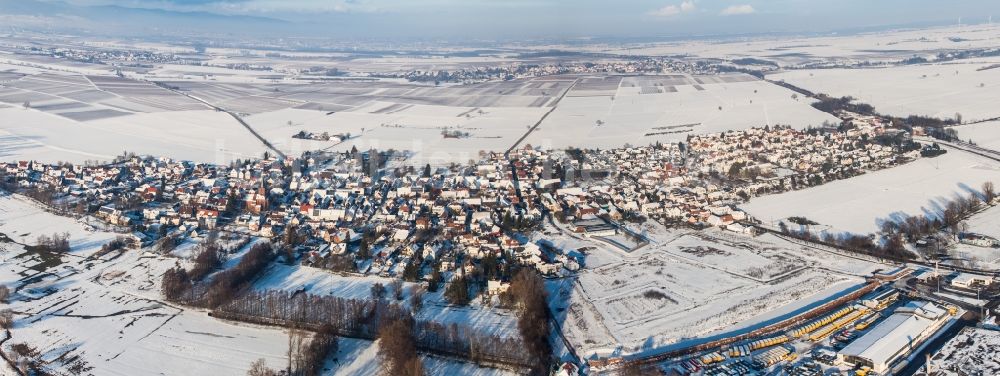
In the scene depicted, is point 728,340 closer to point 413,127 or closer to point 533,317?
point 533,317

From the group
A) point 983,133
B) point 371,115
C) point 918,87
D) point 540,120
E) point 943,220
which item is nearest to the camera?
point 943,220

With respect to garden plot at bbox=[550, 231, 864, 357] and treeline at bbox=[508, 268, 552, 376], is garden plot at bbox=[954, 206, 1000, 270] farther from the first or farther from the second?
treeline at bbox=[508, 268, 552, 376]

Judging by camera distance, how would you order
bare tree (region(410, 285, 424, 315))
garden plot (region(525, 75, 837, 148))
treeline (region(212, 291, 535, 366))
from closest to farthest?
1. treeline (region(212, 291, 535, 366))
2. bare tree (region(410, 285, 424, 315))
3. garden plot (region(525, 75, 837, 148))

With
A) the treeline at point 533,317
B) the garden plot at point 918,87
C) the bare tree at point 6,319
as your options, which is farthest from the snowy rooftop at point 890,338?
the garden plot at point 918,87

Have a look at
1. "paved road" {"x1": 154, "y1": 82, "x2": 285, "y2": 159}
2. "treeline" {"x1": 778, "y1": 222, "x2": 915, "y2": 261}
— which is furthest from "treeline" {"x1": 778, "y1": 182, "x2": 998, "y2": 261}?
"paved road" {"x1": 154, "y1": 82, "x2": 285, "y2": 159}

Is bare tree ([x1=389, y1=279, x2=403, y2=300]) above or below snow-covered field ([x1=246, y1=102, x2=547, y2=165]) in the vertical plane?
below

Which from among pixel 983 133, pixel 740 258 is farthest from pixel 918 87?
pixel 740 258

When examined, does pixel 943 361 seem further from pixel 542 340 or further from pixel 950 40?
pixel 950 40
